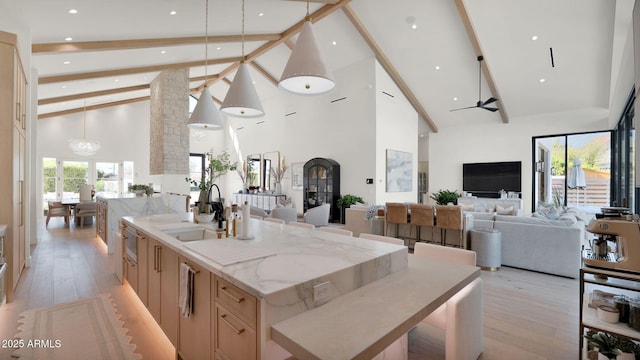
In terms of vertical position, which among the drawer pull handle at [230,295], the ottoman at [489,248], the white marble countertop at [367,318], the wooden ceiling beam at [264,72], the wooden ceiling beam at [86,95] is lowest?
the ottoman at [489,248]

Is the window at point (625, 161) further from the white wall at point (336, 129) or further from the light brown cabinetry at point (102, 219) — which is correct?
the light brown cabinetry at point (102, 219)

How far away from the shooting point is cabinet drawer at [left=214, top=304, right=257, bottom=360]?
128 centimetres

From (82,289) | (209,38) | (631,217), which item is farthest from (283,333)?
(209,38)

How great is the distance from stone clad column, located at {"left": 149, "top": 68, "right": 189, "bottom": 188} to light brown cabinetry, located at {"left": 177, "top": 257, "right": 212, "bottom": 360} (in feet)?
23.8

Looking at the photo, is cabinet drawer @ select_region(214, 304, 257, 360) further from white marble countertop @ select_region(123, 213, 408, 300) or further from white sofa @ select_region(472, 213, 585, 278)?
white sofa @ select_region(472, 213, 585, 278)

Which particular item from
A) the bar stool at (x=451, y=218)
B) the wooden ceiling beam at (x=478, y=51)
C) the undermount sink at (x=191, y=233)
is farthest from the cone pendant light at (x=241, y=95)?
→ the wooden ceiling beam at (x=478, y=51)

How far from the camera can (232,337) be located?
1423 mm

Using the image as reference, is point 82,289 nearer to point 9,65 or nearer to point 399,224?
point 9,65

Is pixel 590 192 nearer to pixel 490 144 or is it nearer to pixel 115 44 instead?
pixel 490 144

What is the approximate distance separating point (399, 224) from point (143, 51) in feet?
21.5

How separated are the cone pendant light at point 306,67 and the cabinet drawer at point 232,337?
5.59ft

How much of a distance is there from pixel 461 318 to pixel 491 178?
945cm

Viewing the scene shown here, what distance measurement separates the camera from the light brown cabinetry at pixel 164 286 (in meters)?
2.08

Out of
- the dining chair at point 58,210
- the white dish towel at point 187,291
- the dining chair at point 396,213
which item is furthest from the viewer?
the dining chair at point 58,210
